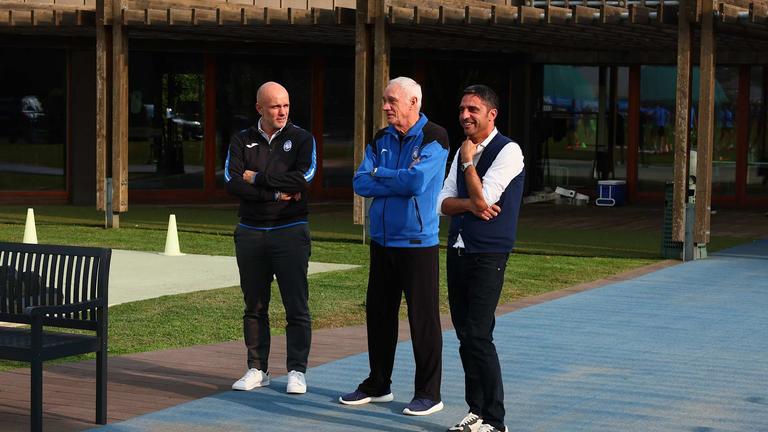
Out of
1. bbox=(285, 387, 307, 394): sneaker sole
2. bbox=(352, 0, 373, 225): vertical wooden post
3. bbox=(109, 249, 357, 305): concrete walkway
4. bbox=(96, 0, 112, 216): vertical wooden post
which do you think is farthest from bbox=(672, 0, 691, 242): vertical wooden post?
bbox=(285, 387, 307, 394): sneaker sole

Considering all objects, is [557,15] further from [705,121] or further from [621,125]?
[621,125]

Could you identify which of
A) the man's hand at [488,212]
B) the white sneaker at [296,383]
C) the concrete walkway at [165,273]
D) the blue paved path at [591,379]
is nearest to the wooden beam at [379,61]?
the concrete walkway at [165,273]

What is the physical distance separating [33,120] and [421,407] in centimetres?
1792

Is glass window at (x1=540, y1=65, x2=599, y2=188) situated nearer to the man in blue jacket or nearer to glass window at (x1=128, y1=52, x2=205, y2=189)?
glass window at (x1=128, y1=52, x2=205, y2=189)

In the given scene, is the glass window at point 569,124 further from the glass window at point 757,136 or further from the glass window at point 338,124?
the glass window at point 338,124

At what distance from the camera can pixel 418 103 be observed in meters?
7.48

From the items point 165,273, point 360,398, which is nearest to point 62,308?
point 360,398

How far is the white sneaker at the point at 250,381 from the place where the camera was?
8.01 metres

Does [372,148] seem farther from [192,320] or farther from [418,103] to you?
[192,320]

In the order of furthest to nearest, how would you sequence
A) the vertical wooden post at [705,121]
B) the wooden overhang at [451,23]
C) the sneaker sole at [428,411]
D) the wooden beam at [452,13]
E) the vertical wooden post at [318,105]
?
the vertical wooden post at [318,105] → the wooden beam at [452,13] → the wooden overhang at [451,23] → the vertical wooden post at [705,121] → the sneaker sole at [428,411]

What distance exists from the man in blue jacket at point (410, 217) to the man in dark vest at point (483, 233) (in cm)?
50

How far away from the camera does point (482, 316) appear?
682cm

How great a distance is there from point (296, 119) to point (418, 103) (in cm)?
1825

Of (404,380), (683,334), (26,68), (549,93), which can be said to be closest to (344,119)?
(549,93)
